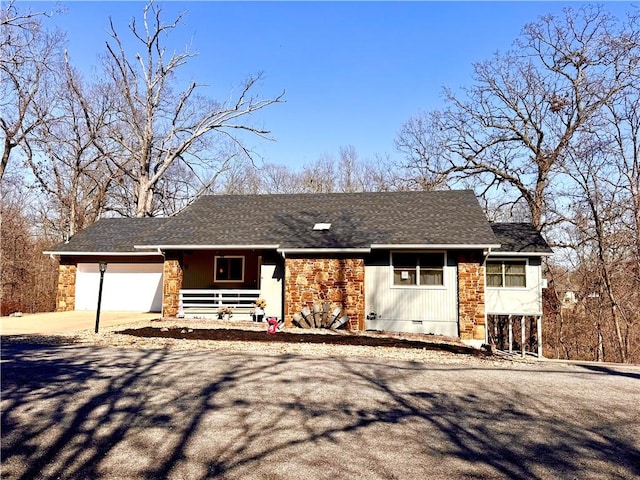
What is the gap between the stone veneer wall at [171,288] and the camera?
570 inches

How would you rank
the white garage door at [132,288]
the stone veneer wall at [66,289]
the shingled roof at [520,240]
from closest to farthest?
the shingled roof at [520,240] < the white garage door at [132,288] < the stone veneer wall at [66,289]

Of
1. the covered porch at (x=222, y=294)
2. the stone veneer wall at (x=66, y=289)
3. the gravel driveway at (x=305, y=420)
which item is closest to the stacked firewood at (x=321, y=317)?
the covered porch at (x=222, y=294)

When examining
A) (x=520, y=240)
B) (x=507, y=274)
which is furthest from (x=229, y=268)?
(x=520, y=240)

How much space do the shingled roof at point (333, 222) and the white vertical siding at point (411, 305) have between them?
1.19 meters

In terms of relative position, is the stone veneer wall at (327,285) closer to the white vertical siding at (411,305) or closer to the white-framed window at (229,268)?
the white vertical siding at (411,305)

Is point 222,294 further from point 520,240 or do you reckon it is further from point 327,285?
point 520,240

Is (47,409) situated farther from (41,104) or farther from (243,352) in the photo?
(41,104)

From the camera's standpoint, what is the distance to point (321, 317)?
42.3 feet

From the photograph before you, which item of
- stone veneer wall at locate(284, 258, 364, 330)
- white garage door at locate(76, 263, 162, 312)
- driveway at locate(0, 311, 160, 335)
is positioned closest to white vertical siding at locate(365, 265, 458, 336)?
stone veneer wall at locate(284, 258, 364, 330)

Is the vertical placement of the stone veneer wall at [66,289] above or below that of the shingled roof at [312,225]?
below

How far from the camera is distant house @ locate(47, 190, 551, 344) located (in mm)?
13086

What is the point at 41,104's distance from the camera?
22359mm

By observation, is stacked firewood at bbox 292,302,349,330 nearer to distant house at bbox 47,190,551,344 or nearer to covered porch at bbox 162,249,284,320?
distant house at bbox 47,190,551,344

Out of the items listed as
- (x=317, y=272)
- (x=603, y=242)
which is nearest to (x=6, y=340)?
(x=317, y=272)
